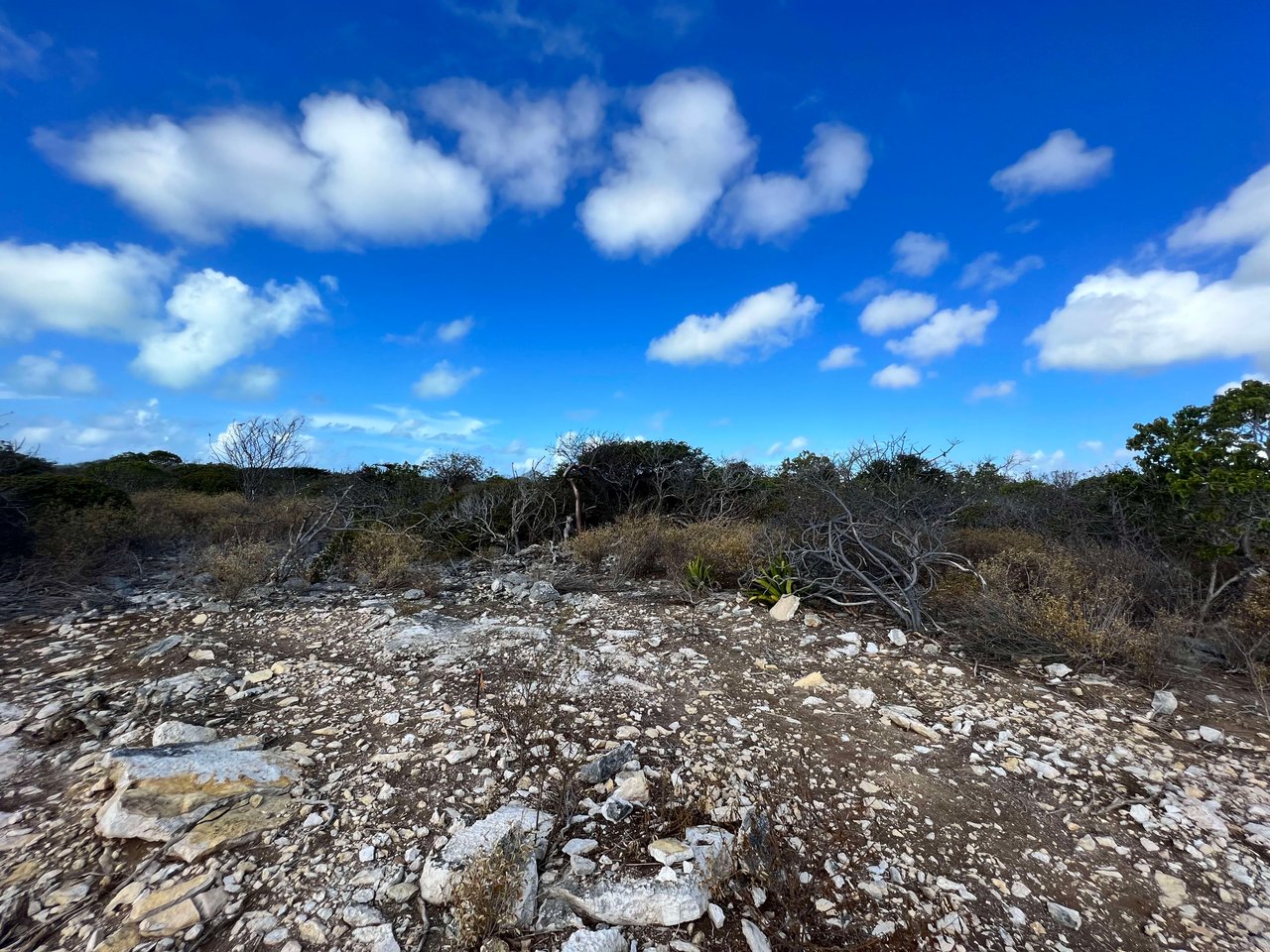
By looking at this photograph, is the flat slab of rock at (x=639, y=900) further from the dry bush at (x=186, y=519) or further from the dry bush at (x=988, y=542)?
the dry bush at (x=186, y=519)

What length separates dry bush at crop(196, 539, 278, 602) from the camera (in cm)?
601

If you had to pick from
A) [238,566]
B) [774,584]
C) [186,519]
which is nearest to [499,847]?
[774,584]

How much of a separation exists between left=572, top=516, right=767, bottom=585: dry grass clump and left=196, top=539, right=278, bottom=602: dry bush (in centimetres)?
419

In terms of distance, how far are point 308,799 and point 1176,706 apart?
18.7 feet

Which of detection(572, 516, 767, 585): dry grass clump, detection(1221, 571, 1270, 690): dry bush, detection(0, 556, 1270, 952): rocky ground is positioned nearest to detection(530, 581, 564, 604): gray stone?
detection(572, 516, 767, 585): dry grass clump

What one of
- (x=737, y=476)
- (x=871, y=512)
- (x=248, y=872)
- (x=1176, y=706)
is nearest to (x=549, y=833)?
(x=248, y=872)

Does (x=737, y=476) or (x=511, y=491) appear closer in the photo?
(x=511, y=491)

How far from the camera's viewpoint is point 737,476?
1216cm

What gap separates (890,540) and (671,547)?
2.92 metres

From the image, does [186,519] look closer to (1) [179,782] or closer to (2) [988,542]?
(1) [179,782]

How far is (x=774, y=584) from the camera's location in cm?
632

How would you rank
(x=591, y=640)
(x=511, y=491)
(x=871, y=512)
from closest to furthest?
(x=591, y=640) → (x=871, y=512) → (x=511, y=491)

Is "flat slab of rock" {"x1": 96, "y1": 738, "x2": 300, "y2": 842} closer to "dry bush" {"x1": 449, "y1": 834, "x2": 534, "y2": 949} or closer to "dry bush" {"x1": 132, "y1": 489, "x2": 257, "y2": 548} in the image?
"dry bush" {"x1": 449, "y1": 834, "x2": 534, "y2": 949}

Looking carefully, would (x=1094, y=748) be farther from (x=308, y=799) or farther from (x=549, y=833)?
(x=308, y=799)
